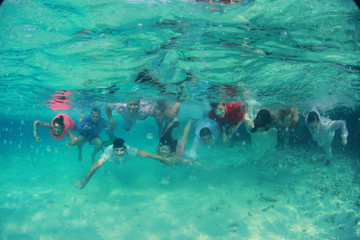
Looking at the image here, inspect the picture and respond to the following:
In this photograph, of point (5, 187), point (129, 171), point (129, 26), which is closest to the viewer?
point (129, 26)

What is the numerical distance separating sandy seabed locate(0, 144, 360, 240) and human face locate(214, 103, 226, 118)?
16.1ft

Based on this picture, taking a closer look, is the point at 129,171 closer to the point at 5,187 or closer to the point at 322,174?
the point at 5,187

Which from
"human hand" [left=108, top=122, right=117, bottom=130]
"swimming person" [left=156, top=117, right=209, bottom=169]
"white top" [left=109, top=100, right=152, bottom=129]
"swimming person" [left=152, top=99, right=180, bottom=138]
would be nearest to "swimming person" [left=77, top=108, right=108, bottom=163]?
"human hand" [left=108, top=122, right=117, bottom=130]

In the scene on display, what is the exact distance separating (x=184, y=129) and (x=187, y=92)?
14.6ft

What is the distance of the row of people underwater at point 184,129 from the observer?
36.8 feet

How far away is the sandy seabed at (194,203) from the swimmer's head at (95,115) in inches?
194

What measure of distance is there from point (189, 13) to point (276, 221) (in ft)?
33.2

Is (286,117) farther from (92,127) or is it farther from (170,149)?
(92,127)

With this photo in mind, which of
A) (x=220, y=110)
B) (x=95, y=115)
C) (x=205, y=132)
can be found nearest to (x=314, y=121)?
(x=220, y=110)

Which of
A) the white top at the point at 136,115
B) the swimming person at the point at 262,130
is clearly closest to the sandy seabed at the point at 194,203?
the swimming person at the point at 262,130

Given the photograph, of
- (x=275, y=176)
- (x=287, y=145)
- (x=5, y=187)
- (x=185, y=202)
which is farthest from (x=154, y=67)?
(x=287, y=145)

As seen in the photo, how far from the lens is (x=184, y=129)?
14.6 meters

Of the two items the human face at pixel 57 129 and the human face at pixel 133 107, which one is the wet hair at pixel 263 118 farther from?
the human face at pixel 57 129

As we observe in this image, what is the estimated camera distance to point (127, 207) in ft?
38.0
